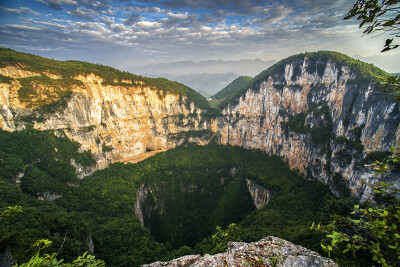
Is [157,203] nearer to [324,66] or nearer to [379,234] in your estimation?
[379,234]

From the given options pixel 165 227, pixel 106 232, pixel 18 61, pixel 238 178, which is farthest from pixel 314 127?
pixel 18 61

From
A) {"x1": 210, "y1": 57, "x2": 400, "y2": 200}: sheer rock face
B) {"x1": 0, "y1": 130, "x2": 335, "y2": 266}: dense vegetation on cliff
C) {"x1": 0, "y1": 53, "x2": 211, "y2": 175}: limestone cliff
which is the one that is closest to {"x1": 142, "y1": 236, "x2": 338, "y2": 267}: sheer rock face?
{"x1": 0, "y1": 130, "x2": 335, "y2": 266}: dense vegetation on cliff

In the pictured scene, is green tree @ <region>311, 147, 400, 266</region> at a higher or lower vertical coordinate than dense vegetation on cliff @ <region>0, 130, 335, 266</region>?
higher

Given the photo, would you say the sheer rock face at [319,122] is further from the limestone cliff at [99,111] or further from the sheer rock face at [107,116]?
the sheer rock face at [107,116]

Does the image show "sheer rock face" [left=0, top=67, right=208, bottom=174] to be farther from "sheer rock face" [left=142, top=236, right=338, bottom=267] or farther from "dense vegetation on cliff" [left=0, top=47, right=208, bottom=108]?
"sheer rock face" [left=142, top=236, right=338, bottom=267]

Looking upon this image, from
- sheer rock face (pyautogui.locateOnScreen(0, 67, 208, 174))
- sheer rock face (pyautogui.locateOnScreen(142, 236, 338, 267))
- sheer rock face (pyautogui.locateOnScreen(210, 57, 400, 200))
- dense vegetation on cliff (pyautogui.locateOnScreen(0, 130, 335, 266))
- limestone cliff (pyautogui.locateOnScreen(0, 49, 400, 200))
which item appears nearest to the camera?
sheer rock face (pyautogui.locateOnScreen(142, 236, 338, 267))

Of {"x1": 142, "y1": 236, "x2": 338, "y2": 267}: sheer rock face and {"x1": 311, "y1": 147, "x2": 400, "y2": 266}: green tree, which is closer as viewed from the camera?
{"x1": 311, "y1": 147, "x2": 400, "y2": 266}: green tree

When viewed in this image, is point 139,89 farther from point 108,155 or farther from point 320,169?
point 320,169

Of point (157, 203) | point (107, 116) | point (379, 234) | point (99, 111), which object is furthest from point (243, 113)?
point (379, 234)
